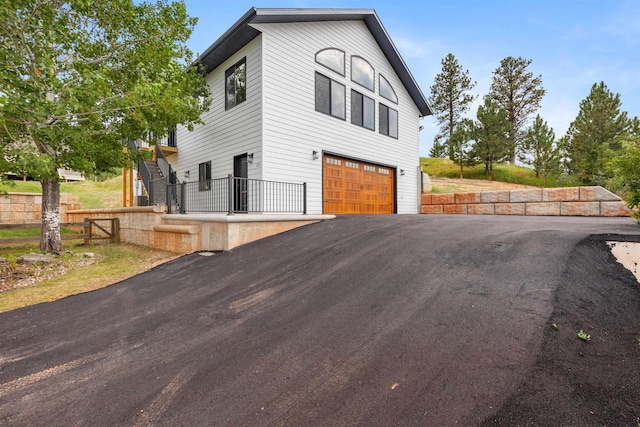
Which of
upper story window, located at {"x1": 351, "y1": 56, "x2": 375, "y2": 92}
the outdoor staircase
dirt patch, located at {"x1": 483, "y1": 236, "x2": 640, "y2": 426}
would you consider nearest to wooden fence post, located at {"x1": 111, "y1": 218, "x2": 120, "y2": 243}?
the outdoor staircase

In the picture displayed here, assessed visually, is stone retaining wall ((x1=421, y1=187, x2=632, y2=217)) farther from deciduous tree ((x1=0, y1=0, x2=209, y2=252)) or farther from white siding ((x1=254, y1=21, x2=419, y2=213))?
deciduous tree ((x1=0, y1=0, x2=209, y2=252))

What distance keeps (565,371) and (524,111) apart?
34149mm

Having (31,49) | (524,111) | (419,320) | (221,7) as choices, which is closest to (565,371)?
(419,320)

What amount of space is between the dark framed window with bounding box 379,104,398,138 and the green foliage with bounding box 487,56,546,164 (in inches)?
760

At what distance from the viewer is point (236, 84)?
1034 centimetres

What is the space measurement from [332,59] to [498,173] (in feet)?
68.2

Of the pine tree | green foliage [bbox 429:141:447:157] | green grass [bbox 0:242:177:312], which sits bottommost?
green grass [bbox 0:242:177:312]

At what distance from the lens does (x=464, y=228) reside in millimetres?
6551

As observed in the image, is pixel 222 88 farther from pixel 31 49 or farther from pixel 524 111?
pixel 524 111

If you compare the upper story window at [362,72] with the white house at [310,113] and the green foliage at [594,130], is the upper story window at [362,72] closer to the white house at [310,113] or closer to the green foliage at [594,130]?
the white house at [310,113]

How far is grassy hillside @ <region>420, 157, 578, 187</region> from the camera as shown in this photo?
21688 millimetres

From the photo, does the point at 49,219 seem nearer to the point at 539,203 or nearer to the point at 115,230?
the point at 115,230

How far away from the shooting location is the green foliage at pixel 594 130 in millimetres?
18781

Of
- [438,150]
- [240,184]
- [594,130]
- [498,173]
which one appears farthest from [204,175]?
[438,150]
